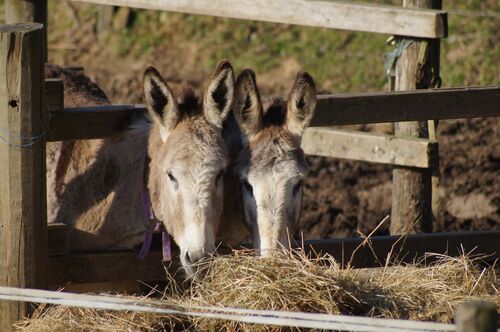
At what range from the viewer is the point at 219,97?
521cm

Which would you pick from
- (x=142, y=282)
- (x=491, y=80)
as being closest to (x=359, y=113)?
(x=142, y=282)

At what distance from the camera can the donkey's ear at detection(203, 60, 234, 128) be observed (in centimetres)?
509

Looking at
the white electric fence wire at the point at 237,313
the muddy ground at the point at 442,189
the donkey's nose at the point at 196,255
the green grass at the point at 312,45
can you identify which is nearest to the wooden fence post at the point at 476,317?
the white electric fence wire at the point at 237,313

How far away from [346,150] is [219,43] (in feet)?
20.2

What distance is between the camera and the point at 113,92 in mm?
11594

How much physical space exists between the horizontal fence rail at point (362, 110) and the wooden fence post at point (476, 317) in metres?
2.89

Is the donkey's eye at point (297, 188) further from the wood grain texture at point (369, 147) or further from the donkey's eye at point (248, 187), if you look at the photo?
the wood grain texture at point (369, 147)

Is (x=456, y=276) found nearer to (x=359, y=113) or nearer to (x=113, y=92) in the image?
(x=359, y=113)

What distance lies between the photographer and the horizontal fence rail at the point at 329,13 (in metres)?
6.29

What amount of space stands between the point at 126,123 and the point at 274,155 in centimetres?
100

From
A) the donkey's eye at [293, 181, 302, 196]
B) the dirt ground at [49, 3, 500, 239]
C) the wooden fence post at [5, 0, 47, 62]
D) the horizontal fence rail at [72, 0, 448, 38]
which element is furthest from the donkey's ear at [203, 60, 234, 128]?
the dirt ground at [49, 3, 500, 239]

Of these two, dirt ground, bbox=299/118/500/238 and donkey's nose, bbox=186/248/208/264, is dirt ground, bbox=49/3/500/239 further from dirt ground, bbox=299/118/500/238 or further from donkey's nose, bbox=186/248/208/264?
donkey's nose, bbox=186/248/208/264

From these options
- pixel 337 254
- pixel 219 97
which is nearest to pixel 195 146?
pixel 219 97

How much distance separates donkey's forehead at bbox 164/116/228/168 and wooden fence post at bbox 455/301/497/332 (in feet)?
7.79
